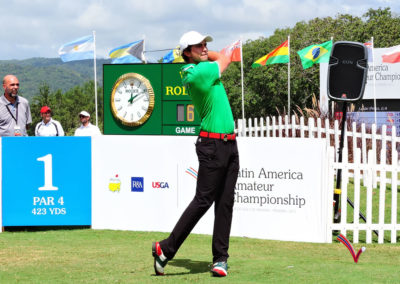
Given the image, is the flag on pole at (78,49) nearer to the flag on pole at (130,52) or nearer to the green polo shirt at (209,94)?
the flag on pole at (130,52)

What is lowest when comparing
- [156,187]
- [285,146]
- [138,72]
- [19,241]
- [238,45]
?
[19,241]

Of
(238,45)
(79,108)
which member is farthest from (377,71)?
(79,108)

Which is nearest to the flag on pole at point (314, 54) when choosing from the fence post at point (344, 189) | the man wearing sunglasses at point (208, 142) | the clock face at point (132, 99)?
the clock face at point (132, 99)

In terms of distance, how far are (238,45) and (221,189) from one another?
14.9m

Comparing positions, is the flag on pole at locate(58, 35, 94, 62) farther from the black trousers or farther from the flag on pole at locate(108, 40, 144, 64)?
the black trousers

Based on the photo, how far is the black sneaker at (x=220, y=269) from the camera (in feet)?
17.4

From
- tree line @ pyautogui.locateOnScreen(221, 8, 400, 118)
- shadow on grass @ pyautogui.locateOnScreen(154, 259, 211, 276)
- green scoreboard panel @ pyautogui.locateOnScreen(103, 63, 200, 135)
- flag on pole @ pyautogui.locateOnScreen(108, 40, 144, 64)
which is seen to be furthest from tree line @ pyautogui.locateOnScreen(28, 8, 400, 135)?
shadow on grass @ pyautogui.locateOnScreen(154, 259, 211, 276)

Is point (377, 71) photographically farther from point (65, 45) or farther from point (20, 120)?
point (20, 120)

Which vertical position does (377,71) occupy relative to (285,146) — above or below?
above

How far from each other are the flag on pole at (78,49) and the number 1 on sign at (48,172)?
412 inches

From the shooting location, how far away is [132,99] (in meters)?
12.8

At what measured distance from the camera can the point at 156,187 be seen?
9039 mm

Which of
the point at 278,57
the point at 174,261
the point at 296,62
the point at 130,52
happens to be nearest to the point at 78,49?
the point at 130,52

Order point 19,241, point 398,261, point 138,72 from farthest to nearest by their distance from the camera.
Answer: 1. point 138,72
2. point 19,241
3. point 398,261
